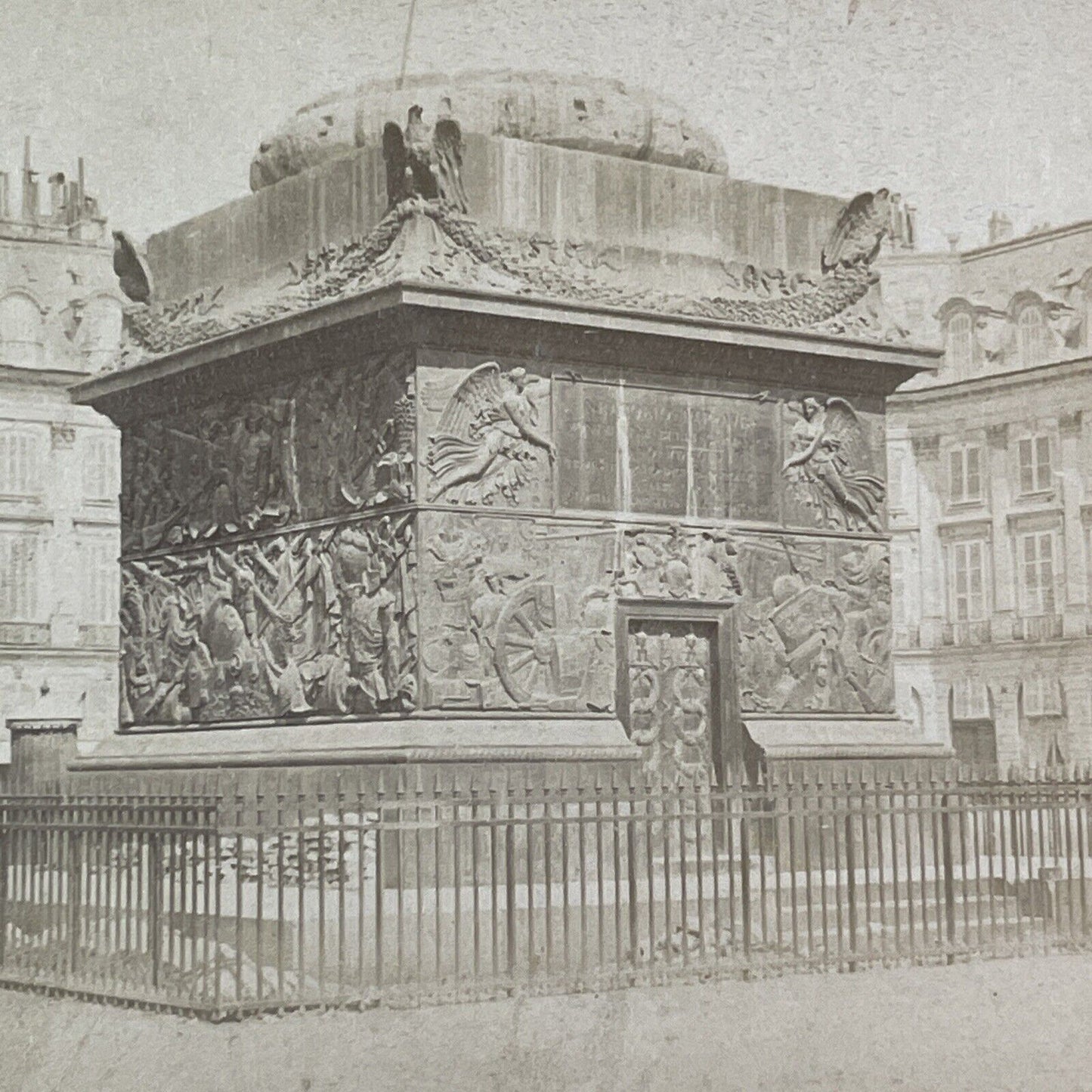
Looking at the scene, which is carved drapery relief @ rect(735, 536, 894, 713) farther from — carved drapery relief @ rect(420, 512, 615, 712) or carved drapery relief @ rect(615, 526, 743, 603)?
carved drapery relief @ rect(420, 512, 615, 712)

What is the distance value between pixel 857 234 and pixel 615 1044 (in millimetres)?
8313

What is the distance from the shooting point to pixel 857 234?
17.3 m

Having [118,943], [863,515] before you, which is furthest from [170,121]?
[118,943]

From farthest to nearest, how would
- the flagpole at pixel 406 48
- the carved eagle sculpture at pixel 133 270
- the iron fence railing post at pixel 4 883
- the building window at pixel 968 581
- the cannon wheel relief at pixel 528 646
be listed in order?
the building window at pixel 968 581 < the carved eagle sculpture at pixel 133 270 < the flagpole at pixel 406 48 < the cannon wheel relief at pixel 528 646 < the iron fence railing post at pixel 4 883

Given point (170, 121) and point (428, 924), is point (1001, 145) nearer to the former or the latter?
point (170, 121)

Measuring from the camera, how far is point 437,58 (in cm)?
1752

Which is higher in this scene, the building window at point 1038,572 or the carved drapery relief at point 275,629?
the building window at point 1038,572

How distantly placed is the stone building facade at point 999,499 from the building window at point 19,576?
660 inches

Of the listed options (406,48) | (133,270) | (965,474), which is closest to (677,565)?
(406,48)

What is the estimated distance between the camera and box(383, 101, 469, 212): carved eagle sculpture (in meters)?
15.5

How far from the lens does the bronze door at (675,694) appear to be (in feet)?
52.5

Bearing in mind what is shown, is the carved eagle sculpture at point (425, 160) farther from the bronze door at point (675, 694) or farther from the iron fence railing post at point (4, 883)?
the iron fence railing post at point (4, 883)

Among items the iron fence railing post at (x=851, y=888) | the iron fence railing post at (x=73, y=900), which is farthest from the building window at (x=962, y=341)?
the iron fence railing post at (x=73, y=900)

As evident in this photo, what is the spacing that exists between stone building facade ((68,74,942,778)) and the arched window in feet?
91.4
